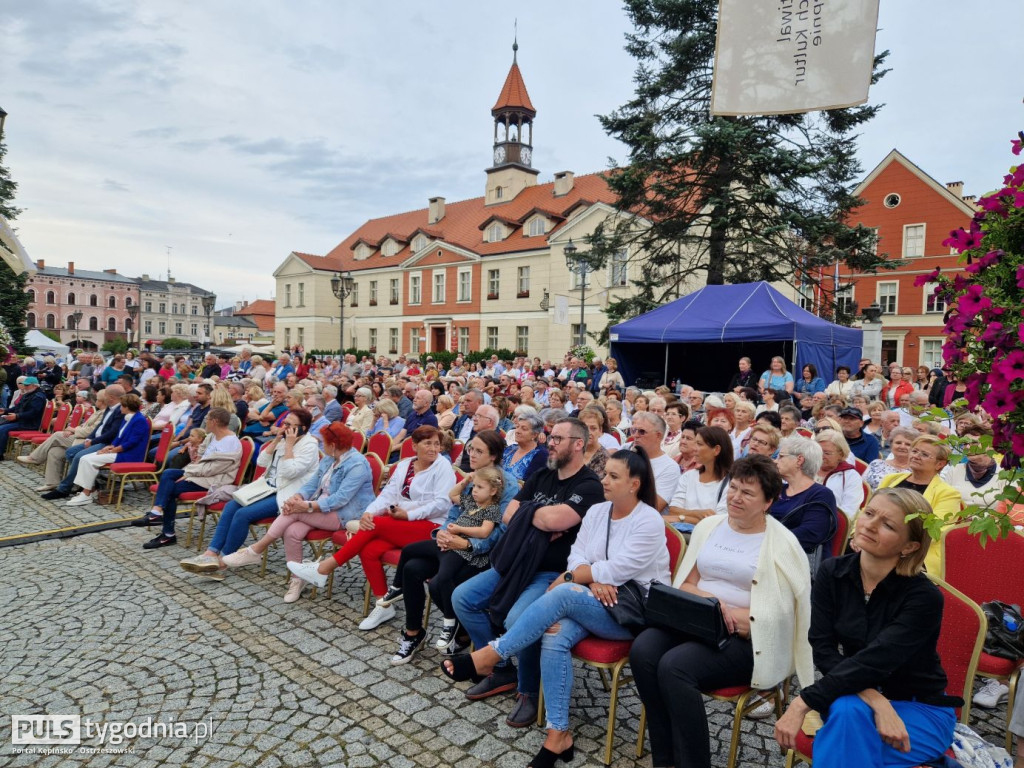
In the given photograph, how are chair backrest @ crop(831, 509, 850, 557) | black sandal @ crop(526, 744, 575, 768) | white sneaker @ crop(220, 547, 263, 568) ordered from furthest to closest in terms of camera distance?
white sneaker @ crop(220, 547, 263, 568)
chair backrest @ crop(831, 509, 850, 557)
black sandal @ crop(526, 744, 575, 768)

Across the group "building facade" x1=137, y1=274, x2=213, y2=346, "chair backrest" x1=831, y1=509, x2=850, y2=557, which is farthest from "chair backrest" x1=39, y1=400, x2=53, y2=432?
"building facade" x1=137, y1=274, x2=213, y2=346

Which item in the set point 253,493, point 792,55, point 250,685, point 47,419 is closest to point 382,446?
point 253,493

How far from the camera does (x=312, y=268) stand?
4516 cm

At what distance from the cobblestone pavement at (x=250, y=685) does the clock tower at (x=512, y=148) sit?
37.9 metres

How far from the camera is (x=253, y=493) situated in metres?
5.48

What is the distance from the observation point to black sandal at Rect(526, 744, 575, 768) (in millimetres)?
2830

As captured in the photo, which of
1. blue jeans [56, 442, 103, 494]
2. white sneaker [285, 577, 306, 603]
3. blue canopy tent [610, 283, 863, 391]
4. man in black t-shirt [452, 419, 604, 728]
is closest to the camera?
man in black t-shirt [452, 419, 604, 728]

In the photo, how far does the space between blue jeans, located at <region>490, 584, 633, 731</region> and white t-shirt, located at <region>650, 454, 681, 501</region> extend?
2.03 m

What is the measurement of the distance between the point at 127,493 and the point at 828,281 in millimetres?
19765

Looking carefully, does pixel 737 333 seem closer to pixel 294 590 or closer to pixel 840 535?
pixel 840 535

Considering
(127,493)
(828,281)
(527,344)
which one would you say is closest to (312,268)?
(527,344)

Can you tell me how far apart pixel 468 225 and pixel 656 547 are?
4007 cm

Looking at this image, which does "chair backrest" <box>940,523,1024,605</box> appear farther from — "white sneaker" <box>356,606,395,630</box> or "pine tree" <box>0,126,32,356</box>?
"pine tree" <box>0,126,32,356</box>

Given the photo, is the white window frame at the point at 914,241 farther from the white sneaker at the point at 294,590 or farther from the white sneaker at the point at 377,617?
the white sneaker at the point at 294,590
